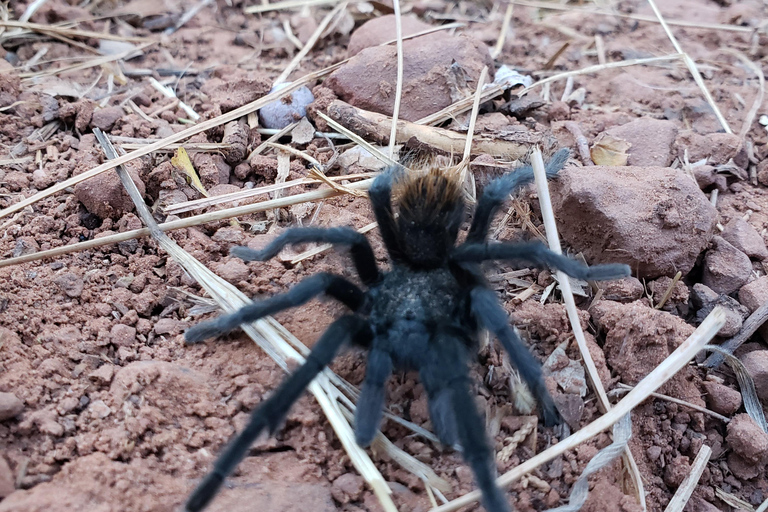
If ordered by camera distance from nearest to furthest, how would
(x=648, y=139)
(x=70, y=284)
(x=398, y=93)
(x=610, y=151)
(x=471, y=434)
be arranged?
1. (x=471, y=434)
2. (x=70, y=284)
3. (x=610, y=151)
4. (x=648, y=139)
5. (x=398, y=93)

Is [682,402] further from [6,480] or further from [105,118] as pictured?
[105,118]

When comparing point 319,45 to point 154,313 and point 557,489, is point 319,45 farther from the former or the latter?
point 557,489

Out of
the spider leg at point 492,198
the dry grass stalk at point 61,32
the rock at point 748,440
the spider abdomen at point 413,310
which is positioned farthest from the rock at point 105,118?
the rock at point 748,440

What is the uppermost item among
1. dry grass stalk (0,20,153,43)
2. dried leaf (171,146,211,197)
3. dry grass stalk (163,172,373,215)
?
dry grass stalk (0,20,153,43)

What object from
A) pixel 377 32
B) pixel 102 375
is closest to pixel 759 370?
pixel 102 375

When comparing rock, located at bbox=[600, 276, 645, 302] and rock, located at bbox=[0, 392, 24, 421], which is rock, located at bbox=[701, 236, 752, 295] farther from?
rock, located at bbox=[0, 392, 24, 421]

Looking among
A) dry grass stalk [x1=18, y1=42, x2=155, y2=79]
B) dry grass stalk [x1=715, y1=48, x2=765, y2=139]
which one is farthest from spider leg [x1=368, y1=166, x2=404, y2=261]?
dry grass stalk [x1=18, y1=42, x2=155, y2=79]

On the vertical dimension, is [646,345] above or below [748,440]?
above
